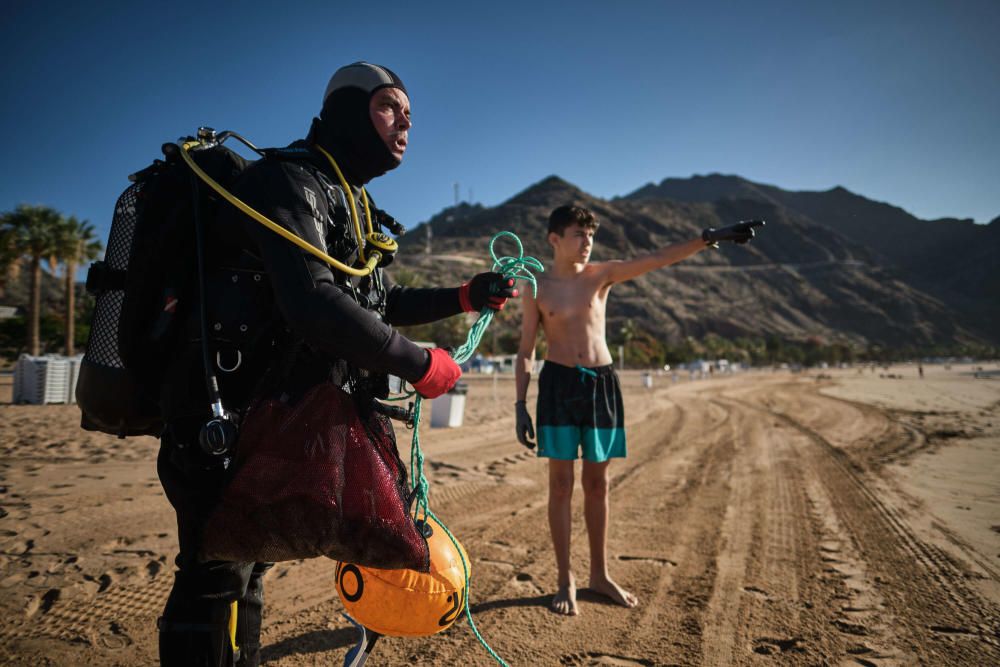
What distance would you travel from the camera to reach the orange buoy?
58.3 inches

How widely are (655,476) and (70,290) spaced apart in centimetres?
3521

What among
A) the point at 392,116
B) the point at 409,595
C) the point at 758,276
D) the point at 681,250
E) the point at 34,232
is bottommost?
the point at 409,595

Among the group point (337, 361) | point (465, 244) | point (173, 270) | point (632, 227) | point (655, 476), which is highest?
point (632, 227)

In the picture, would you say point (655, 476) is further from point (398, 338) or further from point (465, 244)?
point (465, 244)

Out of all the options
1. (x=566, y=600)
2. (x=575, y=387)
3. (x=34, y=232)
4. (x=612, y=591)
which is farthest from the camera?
(x=34, y=232)

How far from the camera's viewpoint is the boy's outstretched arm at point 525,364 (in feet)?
10.8

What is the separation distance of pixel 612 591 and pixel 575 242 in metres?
2.22

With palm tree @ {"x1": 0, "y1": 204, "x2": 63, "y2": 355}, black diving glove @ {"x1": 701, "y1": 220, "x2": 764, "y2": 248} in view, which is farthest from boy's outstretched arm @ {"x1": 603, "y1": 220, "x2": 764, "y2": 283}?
palm tree @ {"x1": 0, "y1": 204, "x2": 63, "y2": 355}

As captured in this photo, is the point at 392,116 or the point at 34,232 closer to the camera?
the point at 392,116

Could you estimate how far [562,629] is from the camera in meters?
2.76

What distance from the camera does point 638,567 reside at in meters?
3.63

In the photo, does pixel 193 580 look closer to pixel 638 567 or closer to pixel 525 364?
pixel 525 364

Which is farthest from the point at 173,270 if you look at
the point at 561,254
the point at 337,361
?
the point at 561,254

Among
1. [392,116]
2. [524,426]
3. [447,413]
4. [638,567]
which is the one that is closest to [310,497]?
[392,116]
